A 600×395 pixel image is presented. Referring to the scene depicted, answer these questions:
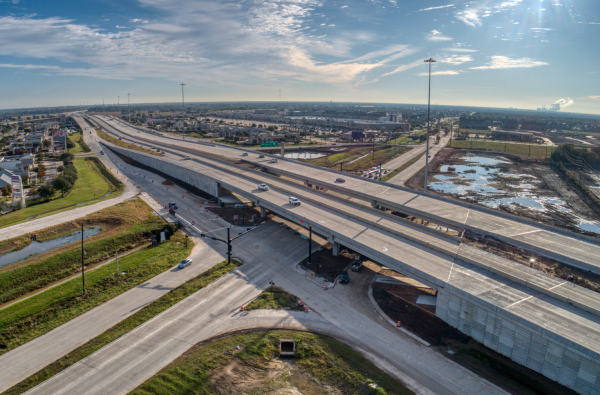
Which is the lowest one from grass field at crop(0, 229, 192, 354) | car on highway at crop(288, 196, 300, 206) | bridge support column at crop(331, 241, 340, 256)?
grass field at crop(0, 229, 192, 354)

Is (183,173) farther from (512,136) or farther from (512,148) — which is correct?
(512,136)

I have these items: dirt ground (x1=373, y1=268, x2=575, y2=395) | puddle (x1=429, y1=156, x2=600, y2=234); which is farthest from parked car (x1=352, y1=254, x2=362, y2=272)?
puddle (x1=429, y1=156, x2=600, y2=234)

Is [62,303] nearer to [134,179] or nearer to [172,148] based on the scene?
[134,179]

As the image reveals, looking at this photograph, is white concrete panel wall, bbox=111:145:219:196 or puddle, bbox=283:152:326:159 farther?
puddle, bbox=283:152:326:159

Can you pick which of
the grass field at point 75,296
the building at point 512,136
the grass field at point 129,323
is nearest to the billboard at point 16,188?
the grass field at point 75,296

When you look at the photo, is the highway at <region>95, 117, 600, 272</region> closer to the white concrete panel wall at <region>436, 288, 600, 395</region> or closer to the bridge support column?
the bridge support column

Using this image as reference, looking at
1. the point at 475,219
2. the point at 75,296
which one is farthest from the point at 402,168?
the point at 75,296
